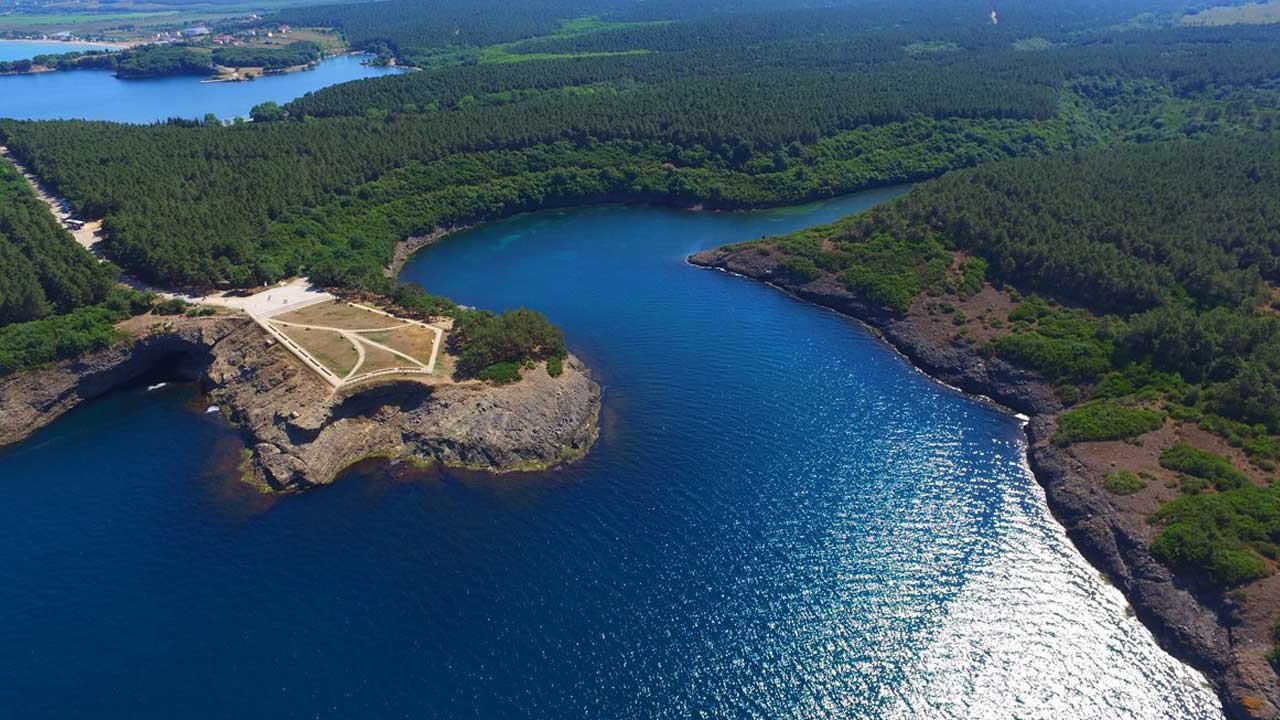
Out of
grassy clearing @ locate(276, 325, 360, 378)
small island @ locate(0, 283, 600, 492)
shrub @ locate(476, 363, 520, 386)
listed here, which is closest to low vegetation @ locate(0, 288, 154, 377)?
small island @ locate(0, 283, 600, 492)

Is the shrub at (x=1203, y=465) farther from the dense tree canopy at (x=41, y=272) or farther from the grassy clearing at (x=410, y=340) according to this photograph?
the dense tree canopy at (x=41, y=272)

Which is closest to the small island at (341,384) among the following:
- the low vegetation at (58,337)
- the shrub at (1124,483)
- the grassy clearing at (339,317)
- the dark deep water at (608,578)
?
the grassy clearing at (339,317)

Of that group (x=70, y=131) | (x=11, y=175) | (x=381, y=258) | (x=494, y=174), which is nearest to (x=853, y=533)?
(x=381, y=258)

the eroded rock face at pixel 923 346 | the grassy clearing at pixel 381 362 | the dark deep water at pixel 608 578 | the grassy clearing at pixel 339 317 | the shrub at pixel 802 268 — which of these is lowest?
the dark deep water at pixel 608 578

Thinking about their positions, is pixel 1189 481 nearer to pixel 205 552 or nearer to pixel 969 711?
pixel 969 711

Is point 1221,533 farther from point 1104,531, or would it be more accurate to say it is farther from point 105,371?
point 105,371

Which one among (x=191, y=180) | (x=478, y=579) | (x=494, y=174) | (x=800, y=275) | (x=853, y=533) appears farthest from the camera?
(x=494, y=174)

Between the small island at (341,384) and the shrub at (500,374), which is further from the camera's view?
the shrub at (500,374)
